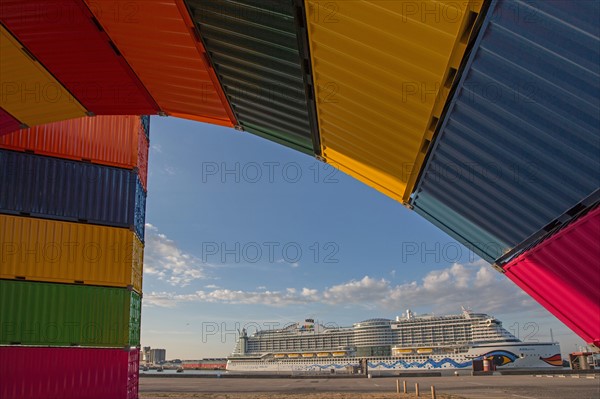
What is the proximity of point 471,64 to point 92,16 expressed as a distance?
603cm

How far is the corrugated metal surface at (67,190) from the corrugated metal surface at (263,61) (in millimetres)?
6759

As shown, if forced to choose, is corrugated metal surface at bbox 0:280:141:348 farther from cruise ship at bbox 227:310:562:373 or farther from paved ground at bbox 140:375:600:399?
cruise ship at bbox 227:310:562:373

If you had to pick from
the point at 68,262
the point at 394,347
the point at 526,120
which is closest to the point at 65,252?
the point at 68,262

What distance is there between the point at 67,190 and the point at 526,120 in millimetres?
13637

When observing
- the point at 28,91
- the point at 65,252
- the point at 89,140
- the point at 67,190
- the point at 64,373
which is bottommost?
the point at 64,373

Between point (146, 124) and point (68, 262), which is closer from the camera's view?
point (68, 262)

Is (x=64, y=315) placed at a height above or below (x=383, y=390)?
above

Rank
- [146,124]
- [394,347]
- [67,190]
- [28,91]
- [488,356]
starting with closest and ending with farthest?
[28,91] → [67,190] → [146,124] → [488,356] → [394,347]

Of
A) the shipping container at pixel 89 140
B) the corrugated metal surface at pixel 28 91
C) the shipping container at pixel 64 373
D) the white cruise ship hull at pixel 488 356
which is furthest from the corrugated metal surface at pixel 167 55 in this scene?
the white cruise ship hull at pixel 488 356

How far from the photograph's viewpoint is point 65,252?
1427 cm

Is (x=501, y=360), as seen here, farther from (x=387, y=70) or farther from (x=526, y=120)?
(x=387, y=70)

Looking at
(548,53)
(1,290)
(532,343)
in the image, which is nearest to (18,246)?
(1,290)

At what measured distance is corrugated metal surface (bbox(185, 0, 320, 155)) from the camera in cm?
692

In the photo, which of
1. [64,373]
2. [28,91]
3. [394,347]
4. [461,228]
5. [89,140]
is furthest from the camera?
[394,347]
